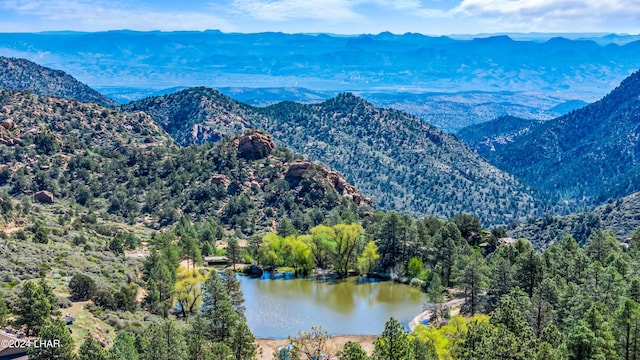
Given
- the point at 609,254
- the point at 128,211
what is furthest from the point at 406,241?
the point at 128,211

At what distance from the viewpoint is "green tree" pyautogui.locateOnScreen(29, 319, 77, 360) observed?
135 ft

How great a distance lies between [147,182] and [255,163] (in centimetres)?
2610

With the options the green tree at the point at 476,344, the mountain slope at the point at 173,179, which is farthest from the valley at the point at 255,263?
the mountain slope at the point at 173,179

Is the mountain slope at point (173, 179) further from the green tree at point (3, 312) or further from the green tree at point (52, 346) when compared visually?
the green tree at point (52, 346)

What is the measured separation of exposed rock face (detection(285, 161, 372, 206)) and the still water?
50576 mm

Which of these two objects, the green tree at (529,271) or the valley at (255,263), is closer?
the valley at (255,263)

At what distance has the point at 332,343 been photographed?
63594 mm

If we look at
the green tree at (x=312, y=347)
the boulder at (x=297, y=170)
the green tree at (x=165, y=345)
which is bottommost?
the green tree at (x=312, y=347)

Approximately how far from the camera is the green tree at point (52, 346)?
41.2 metres

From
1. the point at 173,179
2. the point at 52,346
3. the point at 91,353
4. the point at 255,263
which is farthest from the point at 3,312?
the point at 173,179

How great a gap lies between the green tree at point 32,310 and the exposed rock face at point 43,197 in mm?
79697

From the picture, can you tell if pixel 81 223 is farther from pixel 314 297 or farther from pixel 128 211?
pixel 314 297

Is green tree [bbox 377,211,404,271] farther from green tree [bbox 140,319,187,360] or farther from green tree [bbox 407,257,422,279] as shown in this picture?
green tree [bbox 140,319,187,360]

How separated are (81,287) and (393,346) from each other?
33.3 metres
